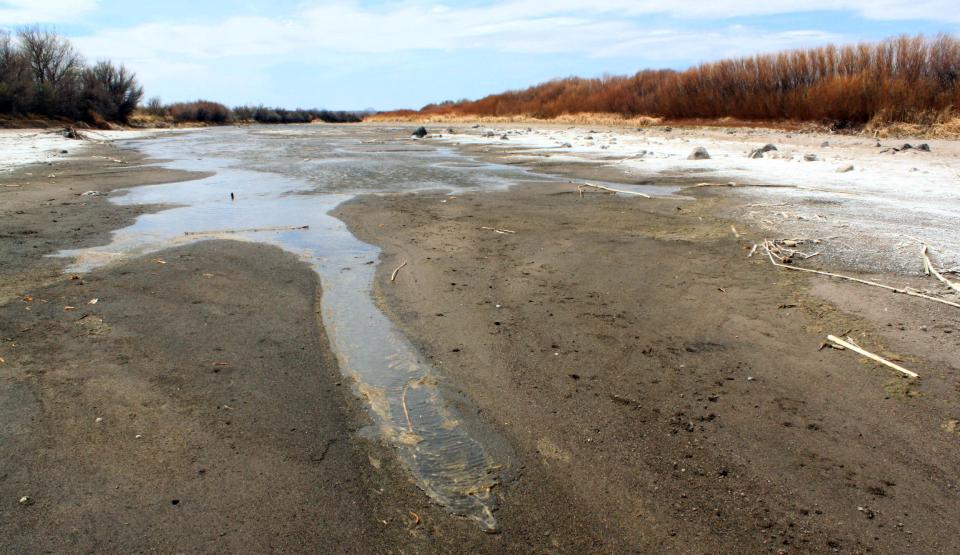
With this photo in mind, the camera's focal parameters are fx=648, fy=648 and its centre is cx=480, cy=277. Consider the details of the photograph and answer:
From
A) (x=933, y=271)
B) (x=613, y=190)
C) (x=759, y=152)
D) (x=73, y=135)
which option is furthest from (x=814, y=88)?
(x=73, y=135)

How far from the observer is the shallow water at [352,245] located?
276cm

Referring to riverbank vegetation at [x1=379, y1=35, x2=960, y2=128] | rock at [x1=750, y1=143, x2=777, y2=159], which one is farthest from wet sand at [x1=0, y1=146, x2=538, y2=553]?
riverbank vegetation at [x1=379, y1=35, x2=960, y2=128]

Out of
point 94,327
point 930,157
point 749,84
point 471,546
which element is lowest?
point 471,546

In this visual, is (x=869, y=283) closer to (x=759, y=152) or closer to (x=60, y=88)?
(x=759, y=152)

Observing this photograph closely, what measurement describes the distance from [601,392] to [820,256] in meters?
3.21

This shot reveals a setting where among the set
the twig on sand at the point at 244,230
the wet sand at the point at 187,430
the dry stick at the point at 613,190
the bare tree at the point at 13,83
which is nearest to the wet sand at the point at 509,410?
the wet sand at the point at 187,430

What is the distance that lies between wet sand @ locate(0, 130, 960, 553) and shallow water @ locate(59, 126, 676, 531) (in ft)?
0.36

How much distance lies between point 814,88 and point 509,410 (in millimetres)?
23031

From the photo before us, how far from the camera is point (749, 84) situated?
25.3 meters

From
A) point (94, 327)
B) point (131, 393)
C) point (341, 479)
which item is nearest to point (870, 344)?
point (341, 479)

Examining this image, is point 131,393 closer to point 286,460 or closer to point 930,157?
point 286,460

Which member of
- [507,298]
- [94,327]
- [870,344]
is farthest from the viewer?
[507,298]

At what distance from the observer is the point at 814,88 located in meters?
22.0

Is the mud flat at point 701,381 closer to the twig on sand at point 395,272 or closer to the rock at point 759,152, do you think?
the twig on sand at point 395,272
